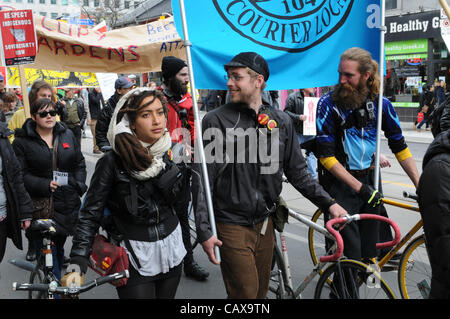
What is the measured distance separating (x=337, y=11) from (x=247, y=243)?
1960 mm

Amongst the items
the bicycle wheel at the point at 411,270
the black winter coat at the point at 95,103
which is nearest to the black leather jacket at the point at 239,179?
the bicycle wheel at the point at 411,270

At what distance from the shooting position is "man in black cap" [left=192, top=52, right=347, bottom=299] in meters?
2.95

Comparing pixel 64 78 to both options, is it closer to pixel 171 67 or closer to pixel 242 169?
pixel 171 67

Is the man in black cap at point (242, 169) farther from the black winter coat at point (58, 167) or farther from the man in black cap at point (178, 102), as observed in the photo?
the black winter coat at point (58, 167)

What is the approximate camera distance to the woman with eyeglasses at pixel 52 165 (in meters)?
4.39

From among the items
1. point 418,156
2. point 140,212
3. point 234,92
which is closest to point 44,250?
point 140,212

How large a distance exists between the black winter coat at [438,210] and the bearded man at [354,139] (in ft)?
4.77

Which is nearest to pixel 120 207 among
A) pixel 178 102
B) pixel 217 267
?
pixel 178 102

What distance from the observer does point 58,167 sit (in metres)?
4.51

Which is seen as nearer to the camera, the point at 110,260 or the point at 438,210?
the point at 438,210

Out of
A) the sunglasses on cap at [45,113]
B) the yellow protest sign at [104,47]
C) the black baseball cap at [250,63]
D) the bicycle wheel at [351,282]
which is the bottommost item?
the bicycle wheel at [351,282]

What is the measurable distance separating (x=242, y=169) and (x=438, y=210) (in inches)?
50.7

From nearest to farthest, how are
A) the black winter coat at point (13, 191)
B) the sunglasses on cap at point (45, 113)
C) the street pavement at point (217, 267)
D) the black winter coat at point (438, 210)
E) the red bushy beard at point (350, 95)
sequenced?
the black winter coat at point (438, 210), the red bushy beard at point (350, 95), the black winter coat at point (13, 191), the sunglasses on cap at point (45, 113), the street pavement at point (217, 267)

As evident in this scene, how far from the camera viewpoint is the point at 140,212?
2.70m
